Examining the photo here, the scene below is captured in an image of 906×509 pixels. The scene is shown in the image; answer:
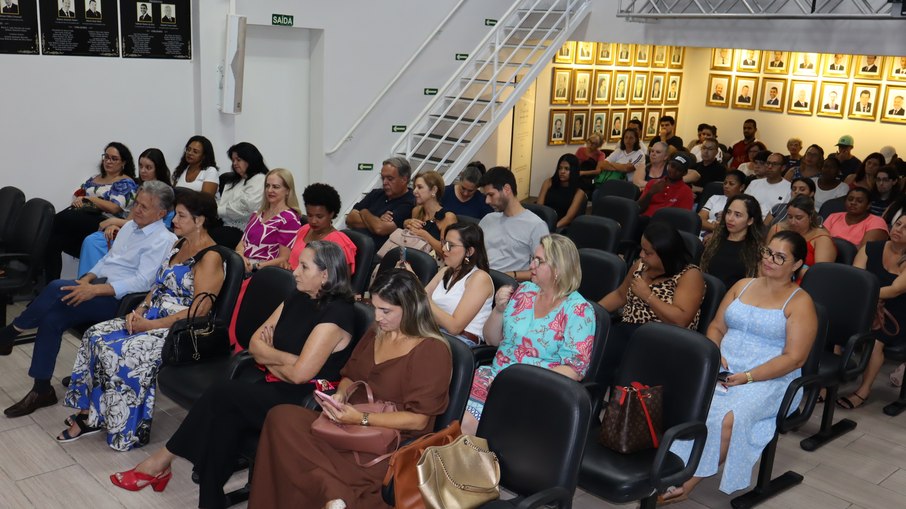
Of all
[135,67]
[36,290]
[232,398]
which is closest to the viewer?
[232,398]

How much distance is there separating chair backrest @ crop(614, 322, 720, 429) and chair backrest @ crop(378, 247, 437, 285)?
157 centimetres

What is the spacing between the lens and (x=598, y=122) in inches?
529

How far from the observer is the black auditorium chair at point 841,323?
485 centimetres

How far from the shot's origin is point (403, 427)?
3.49 m

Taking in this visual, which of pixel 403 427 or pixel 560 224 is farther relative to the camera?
pixel 560 224

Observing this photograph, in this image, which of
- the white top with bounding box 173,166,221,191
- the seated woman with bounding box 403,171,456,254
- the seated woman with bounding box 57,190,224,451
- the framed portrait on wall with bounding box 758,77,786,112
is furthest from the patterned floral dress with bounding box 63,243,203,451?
the framed portrait on wall with bounding box 758,77,786,112

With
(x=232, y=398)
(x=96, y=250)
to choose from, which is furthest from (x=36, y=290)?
(x=232, y=398)

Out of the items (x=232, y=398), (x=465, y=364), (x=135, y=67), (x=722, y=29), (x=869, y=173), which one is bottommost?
(x=232, y=398)

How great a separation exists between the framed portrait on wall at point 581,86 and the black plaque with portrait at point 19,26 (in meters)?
7.73

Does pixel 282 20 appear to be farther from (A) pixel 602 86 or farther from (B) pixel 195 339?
(A) pixel 602 86

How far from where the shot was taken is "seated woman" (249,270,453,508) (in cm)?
340

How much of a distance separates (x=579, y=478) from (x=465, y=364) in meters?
0.69

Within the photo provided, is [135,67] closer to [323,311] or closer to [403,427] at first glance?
[323,311]

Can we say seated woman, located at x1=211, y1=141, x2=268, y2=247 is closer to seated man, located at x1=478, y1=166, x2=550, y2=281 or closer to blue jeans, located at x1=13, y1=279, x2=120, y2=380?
blue jeans, located at x1=13, y1=279, x2=120, y2=380
